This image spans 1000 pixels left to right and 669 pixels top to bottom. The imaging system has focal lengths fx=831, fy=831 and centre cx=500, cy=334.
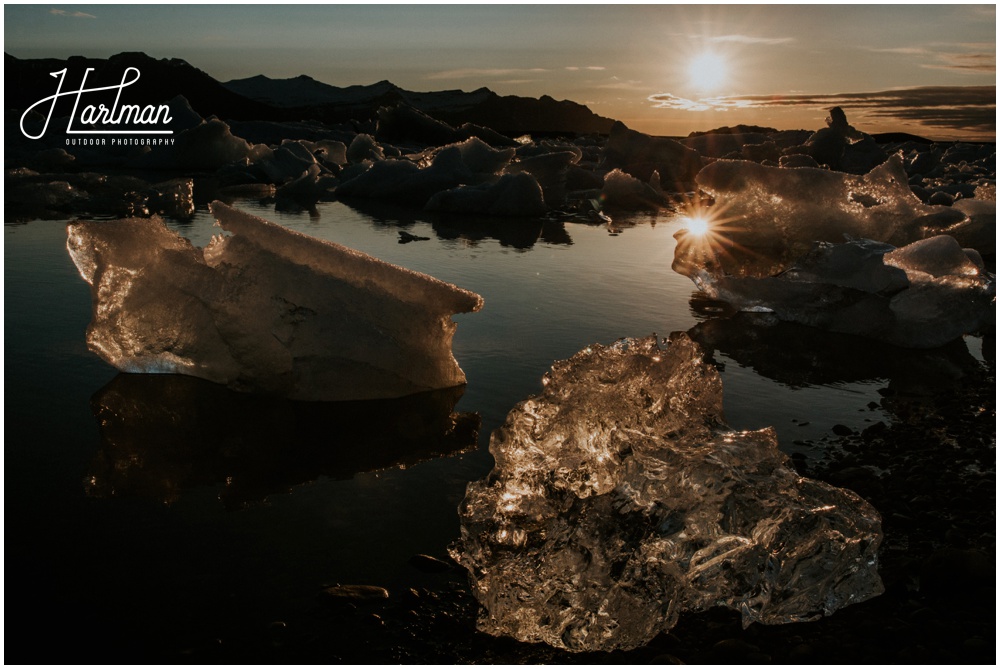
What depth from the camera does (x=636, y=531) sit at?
232 centimetres

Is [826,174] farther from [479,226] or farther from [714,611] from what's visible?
[714,611]

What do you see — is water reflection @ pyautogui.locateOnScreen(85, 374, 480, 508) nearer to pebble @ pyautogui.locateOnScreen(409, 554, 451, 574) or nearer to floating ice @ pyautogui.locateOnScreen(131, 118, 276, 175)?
pebble @ pyautogui.locateOnScreen(409, 554, 451, 574)

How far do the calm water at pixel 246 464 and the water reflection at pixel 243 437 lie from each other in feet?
0.03

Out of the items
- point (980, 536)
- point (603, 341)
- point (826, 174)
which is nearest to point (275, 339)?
point (603, 341)

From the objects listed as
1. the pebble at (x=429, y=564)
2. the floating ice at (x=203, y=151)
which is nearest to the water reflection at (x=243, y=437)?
the pebble at (x=429, y=564)

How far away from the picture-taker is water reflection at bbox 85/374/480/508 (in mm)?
2852

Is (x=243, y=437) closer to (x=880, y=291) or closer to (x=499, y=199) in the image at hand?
(x=880, y=291)

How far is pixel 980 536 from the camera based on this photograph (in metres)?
2.64

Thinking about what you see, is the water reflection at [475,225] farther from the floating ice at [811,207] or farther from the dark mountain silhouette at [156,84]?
the dark mountain silhouette at [156,84]

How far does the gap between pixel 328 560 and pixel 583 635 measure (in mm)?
748

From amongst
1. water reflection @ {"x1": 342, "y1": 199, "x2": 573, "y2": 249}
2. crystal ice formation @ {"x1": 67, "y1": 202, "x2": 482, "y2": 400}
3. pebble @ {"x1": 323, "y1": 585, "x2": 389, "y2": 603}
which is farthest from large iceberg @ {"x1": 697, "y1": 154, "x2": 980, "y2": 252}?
pebble @ {"x1": 323, "y1": 585, "x2": 389, "y2": 603}

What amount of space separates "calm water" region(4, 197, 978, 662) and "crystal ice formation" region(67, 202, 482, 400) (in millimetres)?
159

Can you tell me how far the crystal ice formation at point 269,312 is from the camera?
12.0 ft

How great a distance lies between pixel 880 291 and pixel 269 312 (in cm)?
363
